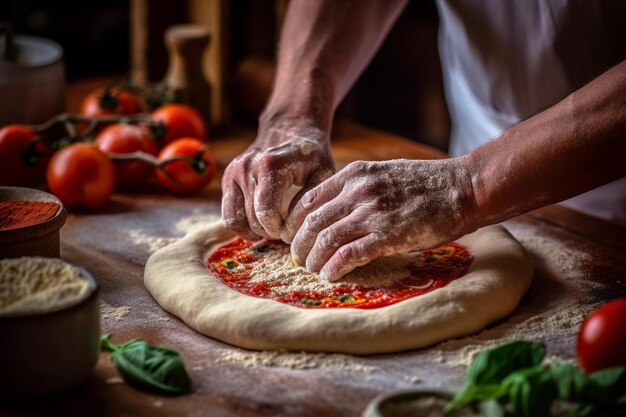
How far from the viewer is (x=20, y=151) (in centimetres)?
238

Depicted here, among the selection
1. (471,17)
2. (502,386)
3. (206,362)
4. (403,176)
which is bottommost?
(206,362)

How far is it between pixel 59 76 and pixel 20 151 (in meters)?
0.34

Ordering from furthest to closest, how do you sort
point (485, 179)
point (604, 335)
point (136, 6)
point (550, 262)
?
1. point (136, 6)
2. point (550, 262)
3. point (485, 179)
4. point (604, 335)

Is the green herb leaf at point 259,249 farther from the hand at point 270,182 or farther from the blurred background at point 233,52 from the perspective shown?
the blurred background at point 233,52

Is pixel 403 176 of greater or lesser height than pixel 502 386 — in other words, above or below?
above

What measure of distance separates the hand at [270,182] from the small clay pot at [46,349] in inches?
22.2

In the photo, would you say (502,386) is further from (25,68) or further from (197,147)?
(25,68)

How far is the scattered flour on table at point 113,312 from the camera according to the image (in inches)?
67.7

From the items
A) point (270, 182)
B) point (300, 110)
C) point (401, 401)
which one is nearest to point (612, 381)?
point (401, 401)

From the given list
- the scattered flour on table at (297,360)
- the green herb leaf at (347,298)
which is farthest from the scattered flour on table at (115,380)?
the green herb leaf at (347,298)

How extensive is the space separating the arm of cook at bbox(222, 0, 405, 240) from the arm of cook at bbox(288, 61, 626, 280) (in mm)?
127

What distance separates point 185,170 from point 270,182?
2.08ft

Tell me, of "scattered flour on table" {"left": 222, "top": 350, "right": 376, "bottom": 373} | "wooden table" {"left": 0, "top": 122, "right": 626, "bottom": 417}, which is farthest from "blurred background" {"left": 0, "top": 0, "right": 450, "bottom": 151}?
"scattered flour on table" {"left": 222, "top": 350, "right": 376, "bottom": 373}

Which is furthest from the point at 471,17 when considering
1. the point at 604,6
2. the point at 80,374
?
the point at 80,374
